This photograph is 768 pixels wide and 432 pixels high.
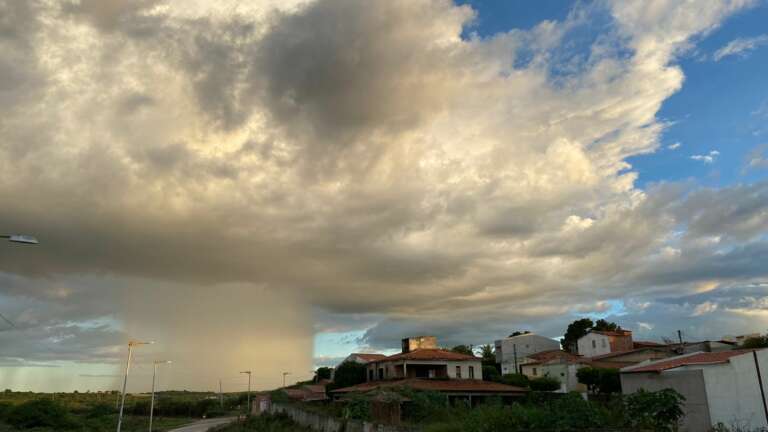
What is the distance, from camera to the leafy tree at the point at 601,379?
205 ft

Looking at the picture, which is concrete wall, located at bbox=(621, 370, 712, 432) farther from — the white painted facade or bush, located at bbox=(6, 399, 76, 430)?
bush, located at bbox=(6, 399, 76, 430)

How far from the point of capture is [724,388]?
3347 centimetres

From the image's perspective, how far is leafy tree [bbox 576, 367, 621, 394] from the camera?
62.5 metres

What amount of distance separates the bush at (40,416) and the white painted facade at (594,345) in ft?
301

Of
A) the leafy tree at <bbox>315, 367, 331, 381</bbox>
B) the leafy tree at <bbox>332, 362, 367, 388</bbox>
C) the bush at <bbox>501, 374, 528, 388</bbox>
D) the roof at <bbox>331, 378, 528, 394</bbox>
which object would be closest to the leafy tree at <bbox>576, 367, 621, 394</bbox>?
the bush at <bbox>501, 374, 528, 388</bbox>

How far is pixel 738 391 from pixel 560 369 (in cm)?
4662

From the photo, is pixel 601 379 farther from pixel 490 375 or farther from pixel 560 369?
pixel 490 375

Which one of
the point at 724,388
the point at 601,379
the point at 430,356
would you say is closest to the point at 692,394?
the point at 724,388

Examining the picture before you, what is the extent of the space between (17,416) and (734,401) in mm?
110179

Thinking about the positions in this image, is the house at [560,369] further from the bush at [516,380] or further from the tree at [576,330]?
the tree at [576,330]

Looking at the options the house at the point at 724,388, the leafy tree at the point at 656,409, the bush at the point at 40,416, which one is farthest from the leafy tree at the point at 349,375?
the leafy tree at the point at 656,409

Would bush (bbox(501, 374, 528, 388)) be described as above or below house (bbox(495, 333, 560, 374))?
below

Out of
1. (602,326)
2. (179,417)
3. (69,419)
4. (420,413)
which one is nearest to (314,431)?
(420,413)

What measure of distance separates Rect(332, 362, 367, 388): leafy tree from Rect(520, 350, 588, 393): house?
25.8m
